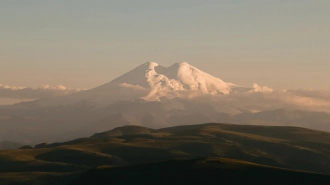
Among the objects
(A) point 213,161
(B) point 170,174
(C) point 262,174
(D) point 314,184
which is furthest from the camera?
(A) point 213,161

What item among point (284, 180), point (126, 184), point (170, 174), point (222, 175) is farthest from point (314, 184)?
point (126, 184)

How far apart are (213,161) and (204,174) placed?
59.0ft

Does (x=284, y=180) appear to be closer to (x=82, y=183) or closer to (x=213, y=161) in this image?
(x=213, y=161)

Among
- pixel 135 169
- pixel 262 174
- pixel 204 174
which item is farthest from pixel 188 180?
pixel 135 169

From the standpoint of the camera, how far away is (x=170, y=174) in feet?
564

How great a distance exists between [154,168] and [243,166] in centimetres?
2784

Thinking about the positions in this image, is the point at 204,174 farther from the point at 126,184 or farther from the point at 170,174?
the point at 126,184

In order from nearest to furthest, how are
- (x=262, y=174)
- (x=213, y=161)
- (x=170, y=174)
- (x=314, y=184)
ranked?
(x=314, y=184)
(x=262, y=174)
(x=170, y=174)
(x=213, y=161)

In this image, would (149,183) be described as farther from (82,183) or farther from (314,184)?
(314,184)

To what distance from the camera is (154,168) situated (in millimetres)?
183875

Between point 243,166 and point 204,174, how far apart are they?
1339 cm

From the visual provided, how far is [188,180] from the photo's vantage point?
6358 inches

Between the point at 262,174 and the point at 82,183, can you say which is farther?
the point at 82,183

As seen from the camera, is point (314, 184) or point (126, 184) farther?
point (126, 184)
